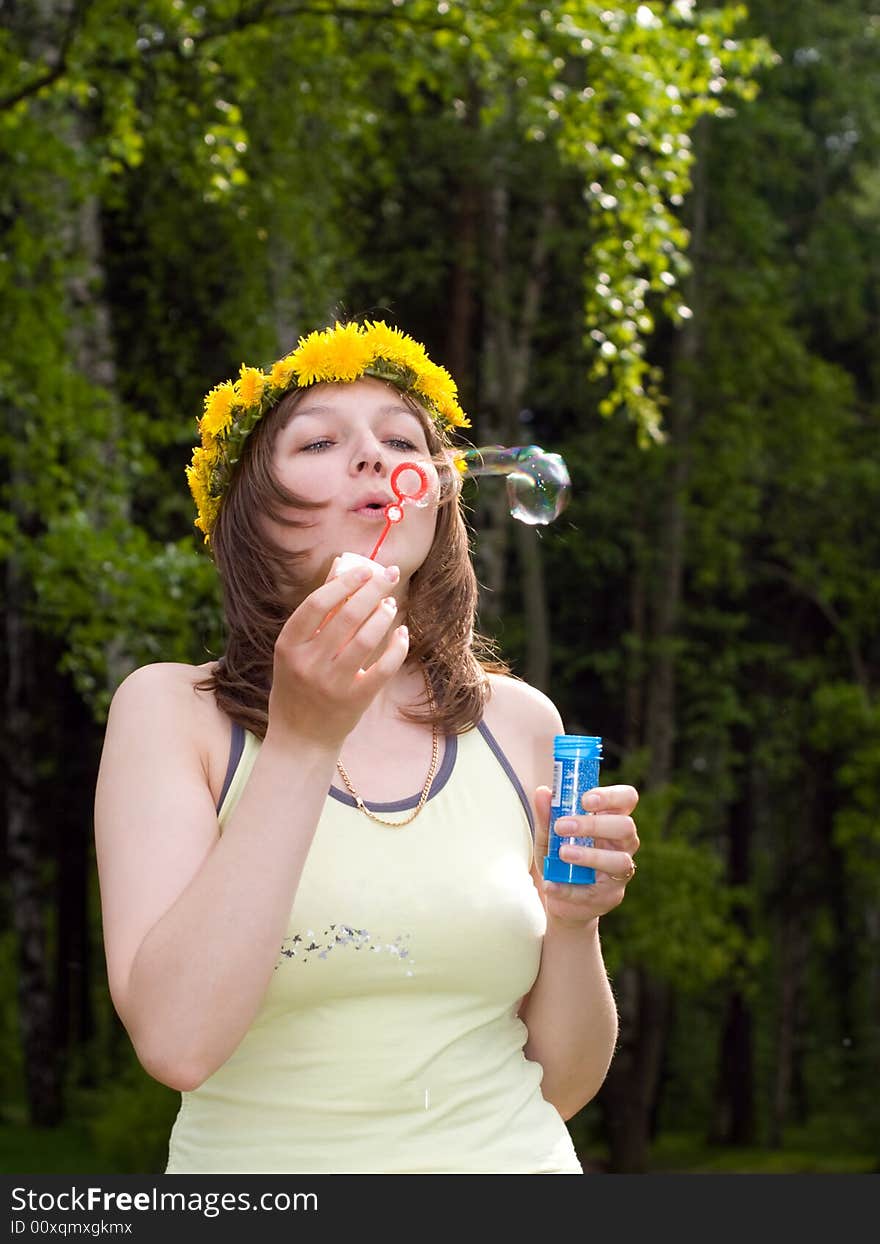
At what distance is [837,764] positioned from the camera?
1738 centimetres

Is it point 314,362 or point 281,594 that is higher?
point 314,362

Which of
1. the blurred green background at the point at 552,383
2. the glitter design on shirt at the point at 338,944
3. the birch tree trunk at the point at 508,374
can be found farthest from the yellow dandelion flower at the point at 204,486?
the birch tree trunk at the point at 508,374

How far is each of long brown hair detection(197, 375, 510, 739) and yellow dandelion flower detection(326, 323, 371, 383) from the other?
6 centimetres

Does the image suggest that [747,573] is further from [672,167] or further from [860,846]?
[672,167]

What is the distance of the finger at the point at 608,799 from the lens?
194 cm

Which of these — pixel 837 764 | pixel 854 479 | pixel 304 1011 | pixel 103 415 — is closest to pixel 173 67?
pixel 103 415

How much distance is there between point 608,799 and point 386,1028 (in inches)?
15.0

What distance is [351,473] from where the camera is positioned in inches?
→ 82.1

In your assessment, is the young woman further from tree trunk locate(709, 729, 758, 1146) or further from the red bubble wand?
tree trunk locate(709, 729, 758, 1146)

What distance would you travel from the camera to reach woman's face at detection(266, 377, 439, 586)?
2074mm

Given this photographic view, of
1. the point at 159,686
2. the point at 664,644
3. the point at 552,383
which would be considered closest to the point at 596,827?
the point at 159,686

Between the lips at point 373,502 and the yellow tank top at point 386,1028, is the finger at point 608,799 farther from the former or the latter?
the lips at point 373,502

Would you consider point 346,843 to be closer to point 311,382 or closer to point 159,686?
point 159,686

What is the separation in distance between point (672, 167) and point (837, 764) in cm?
1144
